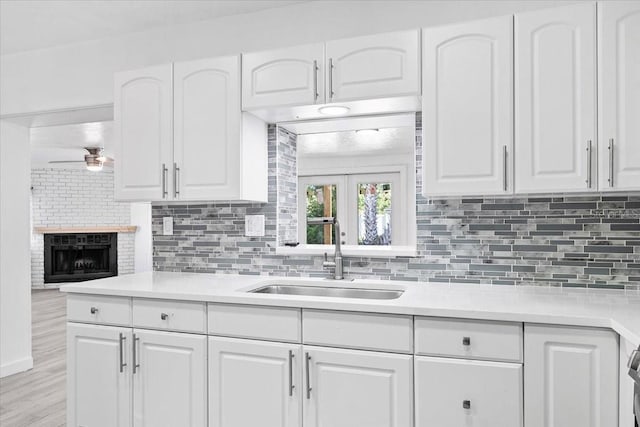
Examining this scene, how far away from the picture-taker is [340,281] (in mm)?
2525

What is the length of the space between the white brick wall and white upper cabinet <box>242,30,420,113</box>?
700 centimetres

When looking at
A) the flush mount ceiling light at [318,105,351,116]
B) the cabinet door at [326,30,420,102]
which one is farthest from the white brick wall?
the cabinet door at [326,30,420,102]

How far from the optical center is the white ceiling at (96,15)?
8.62 ft

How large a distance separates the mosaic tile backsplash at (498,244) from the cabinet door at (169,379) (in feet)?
2.33

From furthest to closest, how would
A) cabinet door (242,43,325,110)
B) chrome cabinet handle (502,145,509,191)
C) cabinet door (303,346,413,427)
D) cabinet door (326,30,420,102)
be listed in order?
1. cabinet door (242,43,325,110)
2. cabinet door (326,30,420,102)
3. chrome cabinet handle (502,145,509,191)
4. cabinet door (303,346,413,427)

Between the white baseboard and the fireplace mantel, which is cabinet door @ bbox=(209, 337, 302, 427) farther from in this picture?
the fireplace mantel

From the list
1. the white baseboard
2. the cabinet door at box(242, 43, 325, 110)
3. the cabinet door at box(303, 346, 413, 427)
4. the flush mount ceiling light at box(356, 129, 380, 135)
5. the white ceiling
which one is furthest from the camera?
the white baseboard

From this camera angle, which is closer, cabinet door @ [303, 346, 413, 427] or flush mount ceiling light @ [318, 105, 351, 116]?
cabinet door @ [303, 346, 413, 427]

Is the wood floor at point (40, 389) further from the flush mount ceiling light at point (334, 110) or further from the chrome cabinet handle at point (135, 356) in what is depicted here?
the flush mount ceiling light at point (334, 110)

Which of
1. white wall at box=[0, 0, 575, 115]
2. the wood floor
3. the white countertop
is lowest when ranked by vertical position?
the wood floor

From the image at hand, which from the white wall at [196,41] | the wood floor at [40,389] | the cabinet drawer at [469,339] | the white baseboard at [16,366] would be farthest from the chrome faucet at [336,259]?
the white baseboard at [16,366]

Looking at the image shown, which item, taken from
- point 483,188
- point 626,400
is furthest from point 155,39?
point 626,400

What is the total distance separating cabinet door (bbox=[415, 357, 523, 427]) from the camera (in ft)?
5.65

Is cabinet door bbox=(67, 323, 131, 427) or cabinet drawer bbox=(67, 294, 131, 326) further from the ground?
cabinet drawer bbox=(67, 294, 131, 326)
